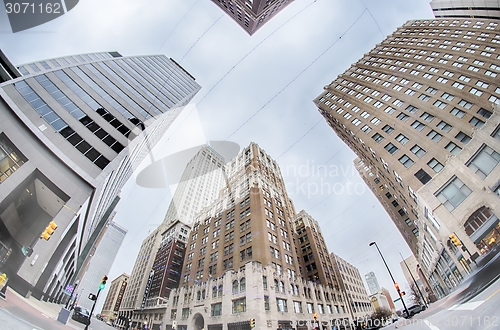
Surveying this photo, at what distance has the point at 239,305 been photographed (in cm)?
2995

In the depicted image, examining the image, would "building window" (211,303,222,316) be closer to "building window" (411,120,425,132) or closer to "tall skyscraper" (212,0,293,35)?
"building window" (411,120,425,132)

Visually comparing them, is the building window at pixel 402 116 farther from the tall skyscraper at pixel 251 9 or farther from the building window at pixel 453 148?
the tall skyscraper at pixel 251 9

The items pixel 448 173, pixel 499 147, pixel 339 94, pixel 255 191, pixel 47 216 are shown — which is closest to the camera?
pixel 499 147

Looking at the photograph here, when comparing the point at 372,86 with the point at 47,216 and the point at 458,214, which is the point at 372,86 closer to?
the point at 458,214

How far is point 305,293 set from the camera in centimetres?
3628

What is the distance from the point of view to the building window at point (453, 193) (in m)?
23.8

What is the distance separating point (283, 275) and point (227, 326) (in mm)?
11155

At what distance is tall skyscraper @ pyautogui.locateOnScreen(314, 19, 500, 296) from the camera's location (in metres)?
23.1

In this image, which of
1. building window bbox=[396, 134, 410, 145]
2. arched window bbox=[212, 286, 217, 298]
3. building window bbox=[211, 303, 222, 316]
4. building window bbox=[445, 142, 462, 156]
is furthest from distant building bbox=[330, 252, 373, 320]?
building window bbox=[445, 142, 462, 156]

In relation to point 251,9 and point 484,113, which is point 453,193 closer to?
point 484,113

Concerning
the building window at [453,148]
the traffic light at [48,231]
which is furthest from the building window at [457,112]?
the traffic light at [48,231]

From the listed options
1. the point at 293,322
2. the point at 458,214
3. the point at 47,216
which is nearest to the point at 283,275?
the point at 293,322

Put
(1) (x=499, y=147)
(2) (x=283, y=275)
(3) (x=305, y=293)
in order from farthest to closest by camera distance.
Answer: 1. (3) (x=305, y=293)
2. (2) (x=283, y=275)
3. (1) (x=499, y=147)

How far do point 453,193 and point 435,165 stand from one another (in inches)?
184
